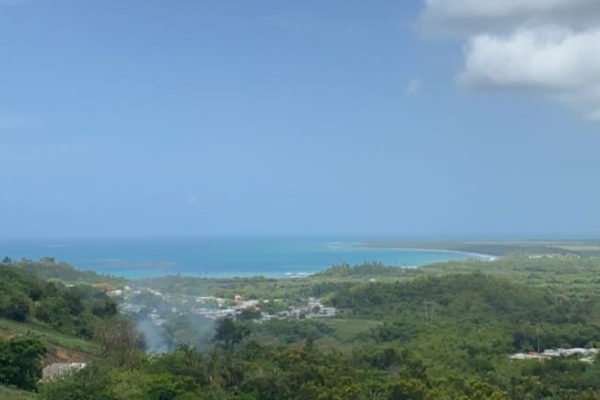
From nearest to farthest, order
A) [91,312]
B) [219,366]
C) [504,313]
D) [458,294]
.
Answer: [219,366], [91,312], [504,313], [458,294]

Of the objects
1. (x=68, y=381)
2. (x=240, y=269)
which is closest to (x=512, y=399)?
(x=68, y=381)

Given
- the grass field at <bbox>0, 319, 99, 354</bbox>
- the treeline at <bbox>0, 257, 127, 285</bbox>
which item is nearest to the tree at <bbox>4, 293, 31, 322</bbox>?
the grass field at <bbox>0, 319, 99, 354</bbox>

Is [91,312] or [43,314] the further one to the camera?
[91,312]

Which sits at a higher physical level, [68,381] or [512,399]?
[68,381]

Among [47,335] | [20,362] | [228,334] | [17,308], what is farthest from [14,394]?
[228,334]

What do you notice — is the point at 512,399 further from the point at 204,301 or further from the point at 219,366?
the point at 204,301

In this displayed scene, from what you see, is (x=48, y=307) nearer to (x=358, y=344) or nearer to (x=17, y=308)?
(x=17, y=308)

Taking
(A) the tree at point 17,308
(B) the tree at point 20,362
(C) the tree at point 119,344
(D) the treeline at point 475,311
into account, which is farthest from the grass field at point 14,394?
(D) the treeline at point 475,311

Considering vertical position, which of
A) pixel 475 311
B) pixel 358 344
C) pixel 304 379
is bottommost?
pixel 358 344
